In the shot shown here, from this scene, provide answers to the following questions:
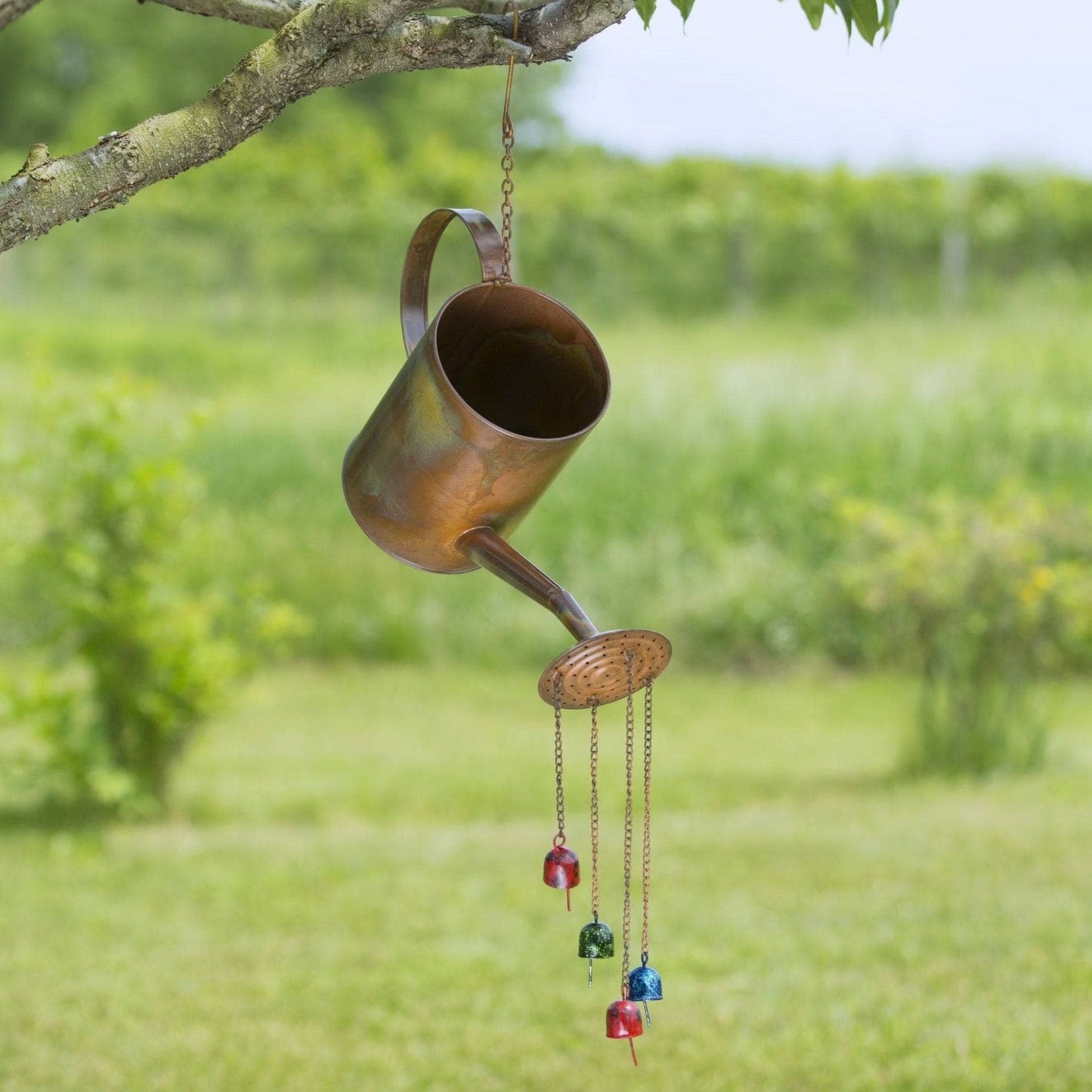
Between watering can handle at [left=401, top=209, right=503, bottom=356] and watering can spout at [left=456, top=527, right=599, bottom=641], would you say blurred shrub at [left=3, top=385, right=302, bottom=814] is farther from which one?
watering can spout at [left=456, top=527, right=599, bottom=641]

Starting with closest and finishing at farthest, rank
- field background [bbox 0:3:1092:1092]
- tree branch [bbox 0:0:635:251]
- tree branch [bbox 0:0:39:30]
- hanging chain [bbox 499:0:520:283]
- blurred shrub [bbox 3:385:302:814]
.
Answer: tree branch [bbox 0:0:39:30] → tree branch [bbox 0:0:635:251] → hanging chain [bbox 499:0:520:283] → field background [bbox 0:3:1092:1092] → blurred shrub [bbox 3:385:302:814]

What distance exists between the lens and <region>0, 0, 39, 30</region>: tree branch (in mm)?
1527

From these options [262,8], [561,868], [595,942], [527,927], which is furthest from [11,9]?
[527,927]

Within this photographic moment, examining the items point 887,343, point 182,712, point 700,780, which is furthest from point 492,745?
point 887,343

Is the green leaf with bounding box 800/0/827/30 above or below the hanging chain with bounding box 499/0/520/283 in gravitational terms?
above

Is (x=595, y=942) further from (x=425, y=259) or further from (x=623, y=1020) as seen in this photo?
(x=425, y=259)

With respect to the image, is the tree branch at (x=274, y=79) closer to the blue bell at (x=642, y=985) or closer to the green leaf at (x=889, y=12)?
the green leaf at (x=889, y=12)

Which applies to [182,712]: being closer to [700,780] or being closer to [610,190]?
[700,780]

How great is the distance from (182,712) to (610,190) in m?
13.8

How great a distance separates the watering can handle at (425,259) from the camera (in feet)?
6.05

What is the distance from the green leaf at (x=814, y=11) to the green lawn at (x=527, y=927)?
226 cm

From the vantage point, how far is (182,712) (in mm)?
5266

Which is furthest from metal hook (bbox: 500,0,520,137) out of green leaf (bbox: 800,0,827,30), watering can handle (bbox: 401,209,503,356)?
green leaf (bbox: 800,0,827,30)

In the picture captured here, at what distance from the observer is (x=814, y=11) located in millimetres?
1934
